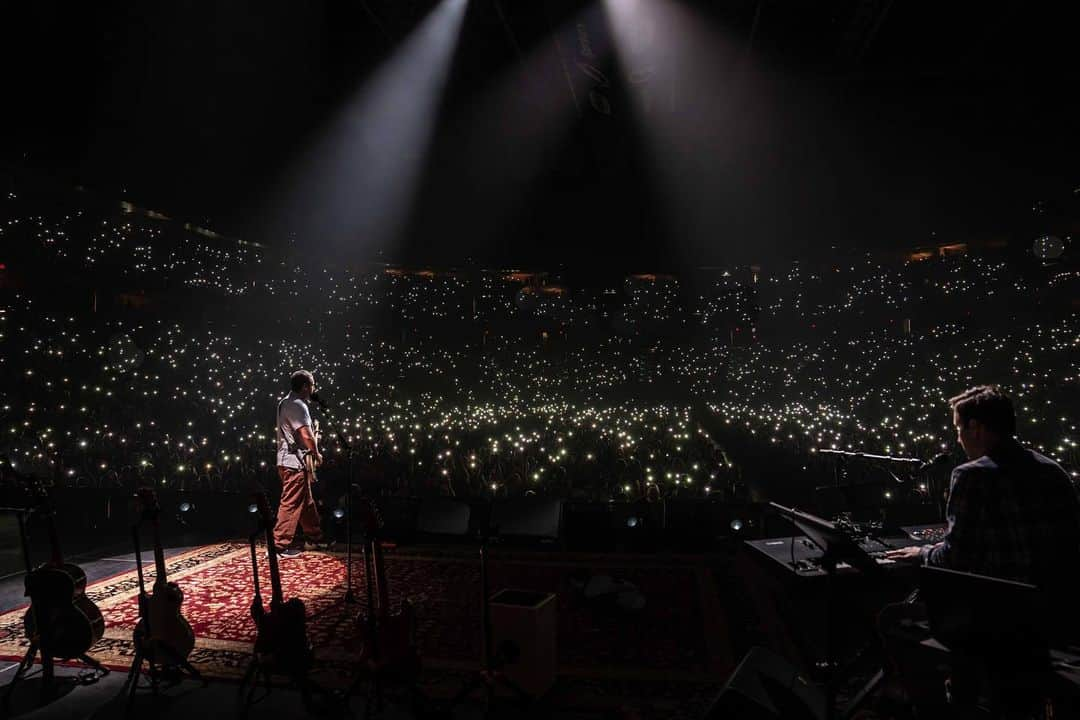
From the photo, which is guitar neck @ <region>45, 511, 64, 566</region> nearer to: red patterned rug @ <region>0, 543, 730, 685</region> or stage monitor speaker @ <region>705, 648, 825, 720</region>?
red patterned rug @ <region>0, 543, 730, 685</region>

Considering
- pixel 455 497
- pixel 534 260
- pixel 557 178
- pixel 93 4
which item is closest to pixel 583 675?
pixel 455 497

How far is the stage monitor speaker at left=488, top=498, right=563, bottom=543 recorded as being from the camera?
506 cm

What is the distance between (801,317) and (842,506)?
10295mm

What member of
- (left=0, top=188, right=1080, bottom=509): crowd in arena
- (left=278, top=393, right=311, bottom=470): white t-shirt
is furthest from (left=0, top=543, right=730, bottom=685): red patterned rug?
(left=0, top=188, right=1080, bottom=509): crowd in arena

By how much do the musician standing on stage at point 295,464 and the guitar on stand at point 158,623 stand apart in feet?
7.05

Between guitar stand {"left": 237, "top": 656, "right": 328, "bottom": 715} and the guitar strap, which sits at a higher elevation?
the guitar strap

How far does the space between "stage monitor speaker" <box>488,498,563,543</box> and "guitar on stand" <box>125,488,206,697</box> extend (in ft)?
8.43

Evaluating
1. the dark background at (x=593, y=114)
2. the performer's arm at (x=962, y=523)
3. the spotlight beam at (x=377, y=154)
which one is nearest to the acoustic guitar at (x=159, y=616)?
the performer's arm at (x=962, y=523)

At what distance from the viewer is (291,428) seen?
4988 millimetres

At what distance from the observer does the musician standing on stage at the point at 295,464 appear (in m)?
4.93

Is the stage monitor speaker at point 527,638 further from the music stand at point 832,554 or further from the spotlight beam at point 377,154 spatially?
the spotlight beam at point 377,154

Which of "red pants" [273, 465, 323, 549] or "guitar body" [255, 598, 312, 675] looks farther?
"red pants" [273, 465, 323, 549]

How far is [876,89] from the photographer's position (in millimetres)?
5664

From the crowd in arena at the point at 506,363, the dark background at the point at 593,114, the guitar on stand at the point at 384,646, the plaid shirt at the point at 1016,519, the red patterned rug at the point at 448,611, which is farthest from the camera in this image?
the crowd in arena at the point at 506,363
